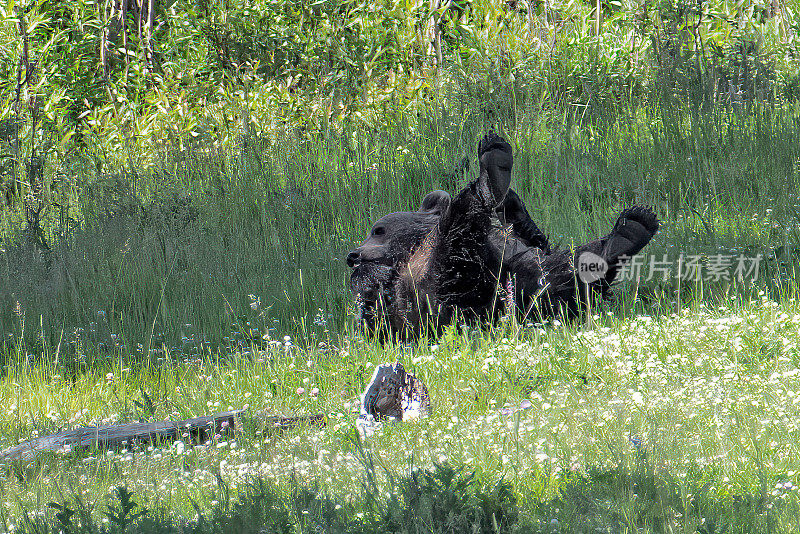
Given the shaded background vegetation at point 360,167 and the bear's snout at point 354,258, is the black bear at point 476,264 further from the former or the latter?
the shaded background vegetation at point 360,167

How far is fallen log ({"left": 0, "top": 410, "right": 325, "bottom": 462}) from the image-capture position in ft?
12.5

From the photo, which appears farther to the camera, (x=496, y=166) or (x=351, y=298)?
(x=351, y=298)

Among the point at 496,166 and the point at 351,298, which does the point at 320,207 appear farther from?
the point at 496,166

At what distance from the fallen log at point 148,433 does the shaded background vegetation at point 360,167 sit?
5.61ft

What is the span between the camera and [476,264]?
4.92 m

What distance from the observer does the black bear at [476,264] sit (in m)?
4.76

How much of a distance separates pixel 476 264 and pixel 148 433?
2051mm

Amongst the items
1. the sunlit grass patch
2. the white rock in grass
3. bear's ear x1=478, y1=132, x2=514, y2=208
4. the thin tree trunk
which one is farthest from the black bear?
the thin tree trunk

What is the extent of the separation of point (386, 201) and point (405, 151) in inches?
43.4

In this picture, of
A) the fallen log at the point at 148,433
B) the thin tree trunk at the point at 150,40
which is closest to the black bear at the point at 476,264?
the fallen log at the point at 148,433

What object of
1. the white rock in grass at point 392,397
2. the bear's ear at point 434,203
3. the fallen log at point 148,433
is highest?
the bear's ear at point 434,203

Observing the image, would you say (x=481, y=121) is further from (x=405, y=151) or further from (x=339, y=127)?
(x=339, y=127)

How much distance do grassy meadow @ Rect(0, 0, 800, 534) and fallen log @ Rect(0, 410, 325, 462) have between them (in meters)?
0.07

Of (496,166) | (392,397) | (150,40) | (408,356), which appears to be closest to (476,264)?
(496,166)
